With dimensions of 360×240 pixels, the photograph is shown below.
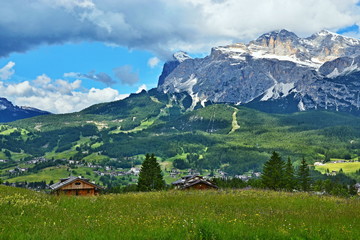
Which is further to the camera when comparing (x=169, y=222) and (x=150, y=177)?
(x=150, y=177)

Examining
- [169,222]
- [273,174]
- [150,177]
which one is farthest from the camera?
[150,177]

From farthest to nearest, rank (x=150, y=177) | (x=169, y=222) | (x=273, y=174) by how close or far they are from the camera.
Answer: (x=150, y=177) < (x=273, y=174) < (x=169, y=222)

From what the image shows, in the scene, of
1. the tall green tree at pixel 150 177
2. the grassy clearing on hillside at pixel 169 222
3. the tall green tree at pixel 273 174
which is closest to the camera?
the grassy clearing on hillside at pixel 169 222

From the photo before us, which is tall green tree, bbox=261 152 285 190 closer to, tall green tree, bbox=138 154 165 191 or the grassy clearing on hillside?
tall green tree, bbox=138 154 165 191

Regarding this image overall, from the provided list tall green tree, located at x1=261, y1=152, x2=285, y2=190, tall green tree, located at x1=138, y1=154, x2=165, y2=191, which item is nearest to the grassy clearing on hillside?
tall green tree, located at x1=261, y1=152, x2=285, y2=190

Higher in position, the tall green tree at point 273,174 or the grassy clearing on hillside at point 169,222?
the grassy clearing on hillside at point 169,222

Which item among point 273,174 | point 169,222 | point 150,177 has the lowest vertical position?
point 150,177

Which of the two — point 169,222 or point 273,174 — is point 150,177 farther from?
point 169,222

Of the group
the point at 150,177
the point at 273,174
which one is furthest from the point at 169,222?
the point at 150,177

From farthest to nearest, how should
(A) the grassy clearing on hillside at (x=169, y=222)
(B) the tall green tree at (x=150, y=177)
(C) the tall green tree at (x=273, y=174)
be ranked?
1. (B) the tall green tree at (x=150, y=177)
2. (C) the tall green tree at (x=273, y=174)
3. (A) the grassy clearing on hillside at (x=169, y=222)

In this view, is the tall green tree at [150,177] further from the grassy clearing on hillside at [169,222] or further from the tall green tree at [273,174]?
the grassy clearing on hillside at [169,222]

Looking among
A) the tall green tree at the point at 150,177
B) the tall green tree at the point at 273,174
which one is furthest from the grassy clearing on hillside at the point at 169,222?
the tall green tree at the point at 150,177

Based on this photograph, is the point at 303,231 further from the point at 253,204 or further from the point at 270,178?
the point at 270,178

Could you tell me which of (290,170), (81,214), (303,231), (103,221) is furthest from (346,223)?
(290,170)
